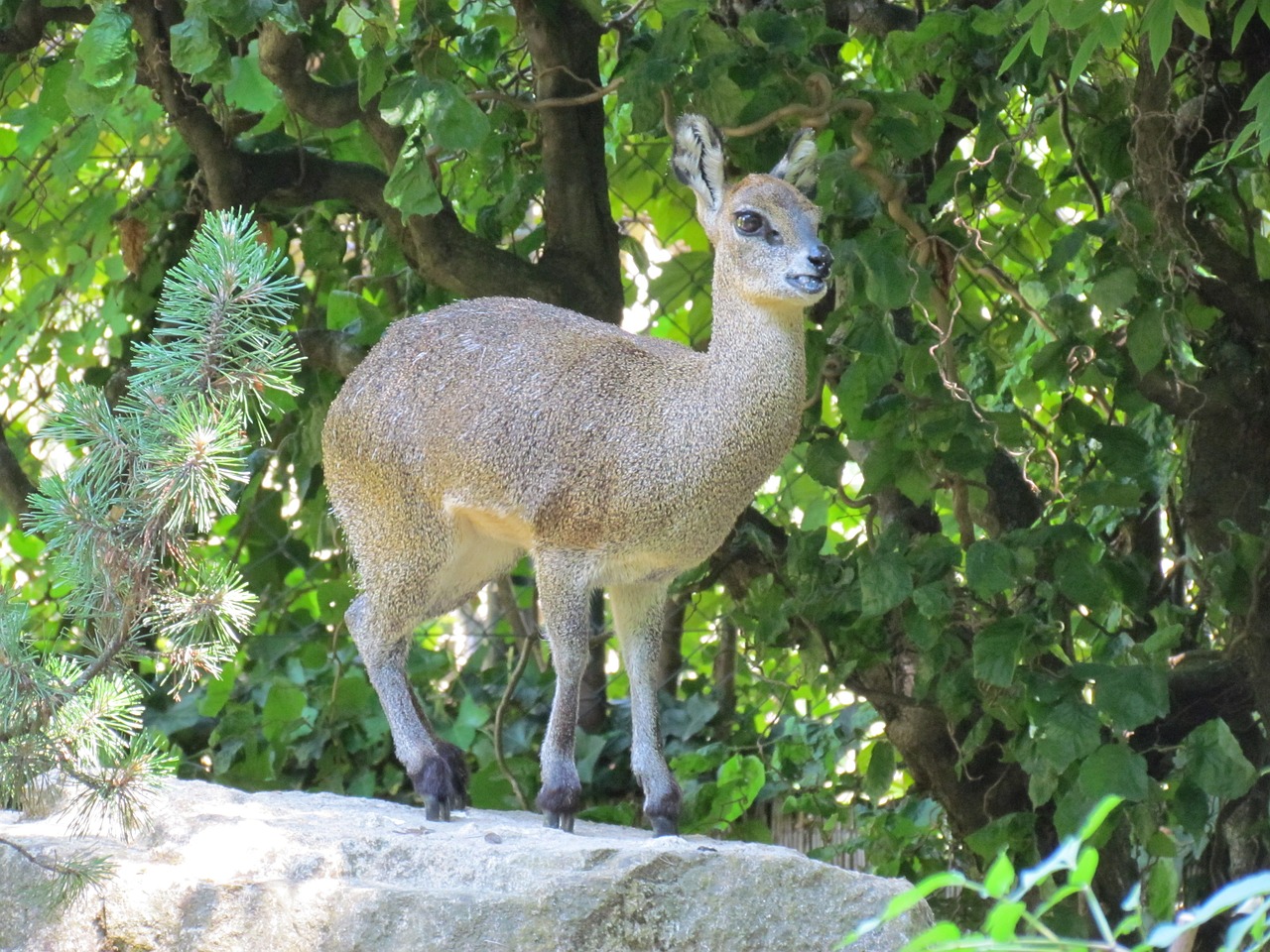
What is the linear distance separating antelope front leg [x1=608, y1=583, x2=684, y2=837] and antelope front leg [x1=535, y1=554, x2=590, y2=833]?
186 millimetres

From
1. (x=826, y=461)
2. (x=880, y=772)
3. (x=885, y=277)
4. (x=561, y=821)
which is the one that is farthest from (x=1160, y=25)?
(x=880, y=772)

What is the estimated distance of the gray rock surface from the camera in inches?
120

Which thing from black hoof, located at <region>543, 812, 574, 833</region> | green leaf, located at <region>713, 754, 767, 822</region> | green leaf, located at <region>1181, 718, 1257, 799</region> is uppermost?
green leaf, located at <region>1181, 718, 1257, 799</region>

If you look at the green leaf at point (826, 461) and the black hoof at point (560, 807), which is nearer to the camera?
the black hoof at point (560, 807)

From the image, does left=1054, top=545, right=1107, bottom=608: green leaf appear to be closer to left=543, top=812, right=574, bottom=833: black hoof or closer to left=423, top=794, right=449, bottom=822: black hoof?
left=543, top=812, right=574, bottom=833: black hoof

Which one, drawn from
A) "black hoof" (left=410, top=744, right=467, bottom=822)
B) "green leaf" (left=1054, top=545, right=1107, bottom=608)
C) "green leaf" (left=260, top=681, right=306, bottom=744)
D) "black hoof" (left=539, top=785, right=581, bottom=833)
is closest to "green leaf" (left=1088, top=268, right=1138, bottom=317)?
"green leaf" (left=1054, top=545, right=1107, bottom=608)

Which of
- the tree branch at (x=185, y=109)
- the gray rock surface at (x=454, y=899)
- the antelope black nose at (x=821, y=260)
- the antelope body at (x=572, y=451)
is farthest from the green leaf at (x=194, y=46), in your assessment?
the gray rock surface at (x=454, y=899)

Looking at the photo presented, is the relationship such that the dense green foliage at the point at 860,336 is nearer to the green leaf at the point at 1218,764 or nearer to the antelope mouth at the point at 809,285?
the green leaf at the point at 1218,764

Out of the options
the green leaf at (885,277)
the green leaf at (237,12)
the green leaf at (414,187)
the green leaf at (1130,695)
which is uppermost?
the green leaf at (237,12)

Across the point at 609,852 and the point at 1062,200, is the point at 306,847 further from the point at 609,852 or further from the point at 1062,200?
the point at 1062,200

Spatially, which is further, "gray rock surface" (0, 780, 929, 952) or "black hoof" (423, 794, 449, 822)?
"black hoof" (423, 794, 449, 822)

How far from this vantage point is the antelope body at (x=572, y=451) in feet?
12.5

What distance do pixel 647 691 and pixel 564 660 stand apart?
0.28 metres

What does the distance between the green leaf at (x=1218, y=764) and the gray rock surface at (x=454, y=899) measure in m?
1.11
